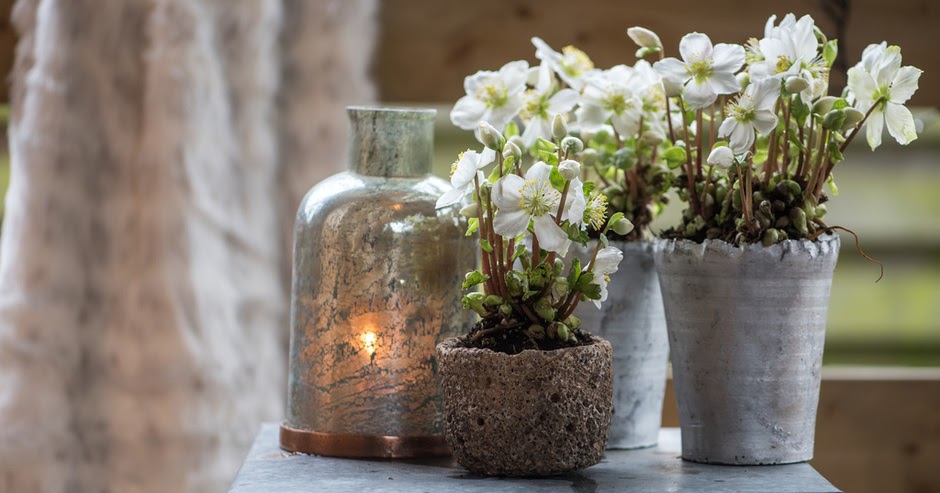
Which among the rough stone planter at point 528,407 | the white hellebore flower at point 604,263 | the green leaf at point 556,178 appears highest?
the green leaf at point 556,178

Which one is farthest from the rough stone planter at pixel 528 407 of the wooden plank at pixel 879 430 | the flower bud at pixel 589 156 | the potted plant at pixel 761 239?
the wooden plank at pixel 879 430

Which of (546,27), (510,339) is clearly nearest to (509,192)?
(510,339)

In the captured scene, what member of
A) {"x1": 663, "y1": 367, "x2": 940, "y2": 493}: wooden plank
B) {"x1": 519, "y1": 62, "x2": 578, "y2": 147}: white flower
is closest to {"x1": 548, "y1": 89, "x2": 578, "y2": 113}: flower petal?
{"x1": 519, "y1": 62, "x2": 578, "y2": 147}: white flower

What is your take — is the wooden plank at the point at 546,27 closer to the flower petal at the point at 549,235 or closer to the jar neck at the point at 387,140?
the jar neck at the point at 387,140

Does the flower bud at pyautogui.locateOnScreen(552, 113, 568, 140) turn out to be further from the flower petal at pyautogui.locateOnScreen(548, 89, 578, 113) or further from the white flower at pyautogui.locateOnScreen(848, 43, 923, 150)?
the white flower at pyautogui.locateOnScreen(848, 43, 923, 150)

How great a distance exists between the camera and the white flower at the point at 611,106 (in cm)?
89

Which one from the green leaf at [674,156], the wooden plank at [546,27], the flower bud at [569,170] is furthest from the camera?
the wooden plank at [546,27]

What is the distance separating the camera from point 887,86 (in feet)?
2.54

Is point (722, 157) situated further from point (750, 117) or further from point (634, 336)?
point (634, 336)

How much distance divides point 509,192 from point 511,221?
22 millimetres

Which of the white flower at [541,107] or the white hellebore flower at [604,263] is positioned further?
the white flower at [541,107]

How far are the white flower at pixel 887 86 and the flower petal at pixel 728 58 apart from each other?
0.28 ft

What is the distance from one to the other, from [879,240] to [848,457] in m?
0.39

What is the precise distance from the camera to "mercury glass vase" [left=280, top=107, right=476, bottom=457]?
2.82ft
